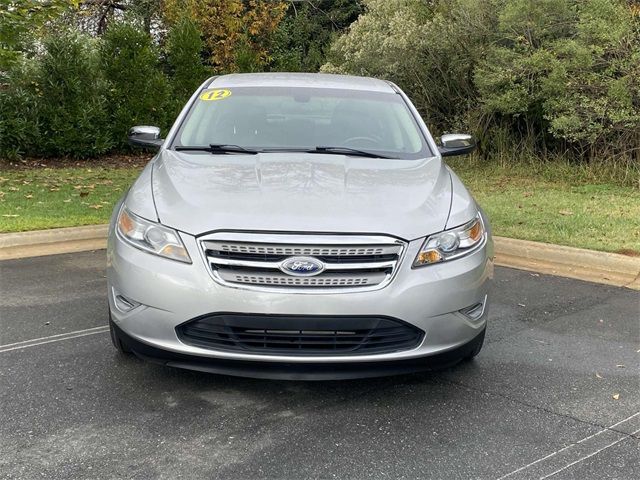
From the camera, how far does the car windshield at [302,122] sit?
14.1 feet

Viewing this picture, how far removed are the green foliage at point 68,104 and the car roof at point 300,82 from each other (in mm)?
9514

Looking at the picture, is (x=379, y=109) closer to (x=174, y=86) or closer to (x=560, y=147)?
(x=560, y=147)

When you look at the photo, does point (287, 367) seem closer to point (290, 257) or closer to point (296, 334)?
point (296, 334)

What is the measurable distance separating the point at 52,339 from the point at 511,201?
7.00 meters

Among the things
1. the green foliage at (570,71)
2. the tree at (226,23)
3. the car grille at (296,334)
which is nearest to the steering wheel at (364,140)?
the car grille at (296,334)

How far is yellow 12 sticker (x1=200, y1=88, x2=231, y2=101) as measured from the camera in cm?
473

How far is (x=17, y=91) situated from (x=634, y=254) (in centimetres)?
1211

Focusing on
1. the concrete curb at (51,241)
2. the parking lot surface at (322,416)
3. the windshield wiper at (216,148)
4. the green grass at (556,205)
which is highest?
the windshield wiper at (216,148)

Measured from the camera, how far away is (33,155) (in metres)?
13.6

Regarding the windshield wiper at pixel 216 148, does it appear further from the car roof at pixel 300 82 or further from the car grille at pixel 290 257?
the car grille at pixel 290 257

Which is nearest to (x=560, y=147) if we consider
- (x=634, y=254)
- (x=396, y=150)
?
(x=634, y=254)

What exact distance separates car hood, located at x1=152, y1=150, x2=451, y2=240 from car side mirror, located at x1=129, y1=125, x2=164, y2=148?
2.41 ft

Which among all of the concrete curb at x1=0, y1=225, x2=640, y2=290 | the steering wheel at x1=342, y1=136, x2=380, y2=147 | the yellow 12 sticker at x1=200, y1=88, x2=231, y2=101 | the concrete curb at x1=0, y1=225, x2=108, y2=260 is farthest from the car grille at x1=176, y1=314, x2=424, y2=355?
the concrete curb at x1=0, y1=225, x2=108, y2=260

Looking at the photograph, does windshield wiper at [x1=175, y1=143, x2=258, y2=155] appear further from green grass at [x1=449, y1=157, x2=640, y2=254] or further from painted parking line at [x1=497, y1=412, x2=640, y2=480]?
green grass at [x1=449, y1=157, x2=640, y2=254]
